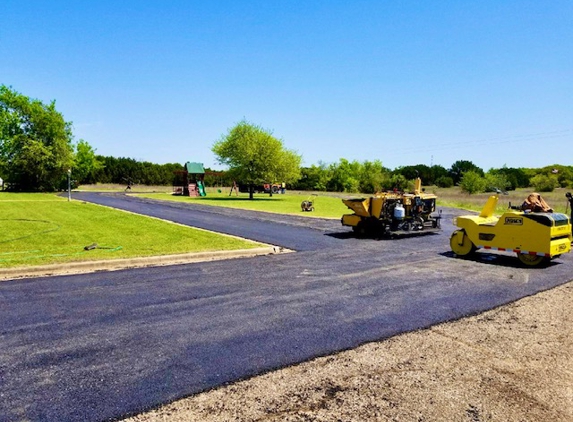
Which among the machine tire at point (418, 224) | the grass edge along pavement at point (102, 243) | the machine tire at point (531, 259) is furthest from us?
the machine tire at point (418, 224)

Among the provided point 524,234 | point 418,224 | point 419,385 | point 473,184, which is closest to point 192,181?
point 418,224

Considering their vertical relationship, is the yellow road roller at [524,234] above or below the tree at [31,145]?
below

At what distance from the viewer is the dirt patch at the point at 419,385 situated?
3.38 meters

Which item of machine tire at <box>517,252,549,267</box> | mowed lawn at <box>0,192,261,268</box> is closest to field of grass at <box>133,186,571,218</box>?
machine tire at <box>517,252,549,267</box>

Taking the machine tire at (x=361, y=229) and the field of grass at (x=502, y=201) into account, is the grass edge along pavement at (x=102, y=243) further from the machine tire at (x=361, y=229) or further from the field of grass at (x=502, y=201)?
the field of grass at (x=502, y=201)

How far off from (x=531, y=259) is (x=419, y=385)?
7786mm

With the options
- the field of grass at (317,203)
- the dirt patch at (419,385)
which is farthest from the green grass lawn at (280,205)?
the dirt patch at (419,385)

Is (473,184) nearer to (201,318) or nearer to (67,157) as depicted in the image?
(67,157)

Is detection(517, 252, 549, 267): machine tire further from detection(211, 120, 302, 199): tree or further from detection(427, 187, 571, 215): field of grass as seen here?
detection(211, 120, 302, 199): tree

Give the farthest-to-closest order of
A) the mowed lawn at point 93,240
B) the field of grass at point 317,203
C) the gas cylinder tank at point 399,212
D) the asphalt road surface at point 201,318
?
the field of grass at point 317,203 < the gas cylinder tank at point 399,212 < the mowed lawn at point 93,240 < the asphalt road surface at point 201,318

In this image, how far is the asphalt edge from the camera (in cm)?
780

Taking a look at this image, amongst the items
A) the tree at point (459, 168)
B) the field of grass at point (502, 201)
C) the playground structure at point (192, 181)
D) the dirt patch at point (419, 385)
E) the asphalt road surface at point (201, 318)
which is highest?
the tree at point (459, 168)

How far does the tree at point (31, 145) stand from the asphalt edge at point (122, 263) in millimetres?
46633

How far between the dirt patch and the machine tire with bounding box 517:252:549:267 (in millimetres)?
5091
